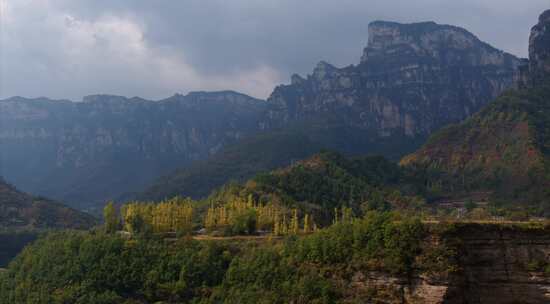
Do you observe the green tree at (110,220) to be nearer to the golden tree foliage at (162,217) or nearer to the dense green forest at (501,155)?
the golden tree foliage at (162,217)

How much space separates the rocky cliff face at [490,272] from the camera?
1784 inches

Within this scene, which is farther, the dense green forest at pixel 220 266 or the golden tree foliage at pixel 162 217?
the golden tree foliage at pixel 162 217

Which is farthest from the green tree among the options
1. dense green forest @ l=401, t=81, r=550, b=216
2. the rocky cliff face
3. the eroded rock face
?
the eroded rock face

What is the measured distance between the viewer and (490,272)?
155 ft

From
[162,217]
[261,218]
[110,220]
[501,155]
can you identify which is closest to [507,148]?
[501,155]

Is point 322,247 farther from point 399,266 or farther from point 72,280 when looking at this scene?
point 72,280

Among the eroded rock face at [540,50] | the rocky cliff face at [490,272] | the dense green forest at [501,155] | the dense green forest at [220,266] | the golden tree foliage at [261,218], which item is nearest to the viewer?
the rocky cliff face at [490,272]

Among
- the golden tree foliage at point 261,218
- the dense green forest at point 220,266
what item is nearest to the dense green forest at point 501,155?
the golden tree foliage at point 261,218

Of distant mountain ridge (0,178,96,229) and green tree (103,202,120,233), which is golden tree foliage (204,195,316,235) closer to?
green tree (103,202,120,233)

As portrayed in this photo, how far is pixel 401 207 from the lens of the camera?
95375 millimetres

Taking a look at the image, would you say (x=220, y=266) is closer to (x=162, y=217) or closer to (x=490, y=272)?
(x=162, y=217)

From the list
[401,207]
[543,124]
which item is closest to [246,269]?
[401,207]

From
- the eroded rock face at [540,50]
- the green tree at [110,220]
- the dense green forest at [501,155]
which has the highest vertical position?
the eroded rock face at [540,50]

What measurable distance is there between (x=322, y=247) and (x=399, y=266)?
8768mm
